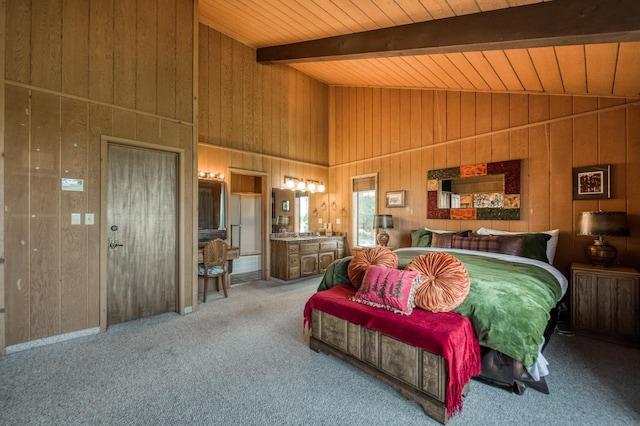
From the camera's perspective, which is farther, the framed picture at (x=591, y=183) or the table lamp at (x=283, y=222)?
the table lamp at (x=283, y=222)

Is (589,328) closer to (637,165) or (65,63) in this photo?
(637,165)

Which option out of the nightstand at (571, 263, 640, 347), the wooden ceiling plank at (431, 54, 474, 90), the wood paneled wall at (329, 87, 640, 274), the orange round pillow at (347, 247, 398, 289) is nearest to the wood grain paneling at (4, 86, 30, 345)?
the orange round pillow at (347, 247, 398, 289)

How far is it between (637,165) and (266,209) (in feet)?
17.0

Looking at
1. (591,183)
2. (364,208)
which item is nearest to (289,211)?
(364,208)

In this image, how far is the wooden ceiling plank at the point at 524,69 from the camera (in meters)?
2.87

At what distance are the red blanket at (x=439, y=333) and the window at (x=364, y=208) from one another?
12.1 feet

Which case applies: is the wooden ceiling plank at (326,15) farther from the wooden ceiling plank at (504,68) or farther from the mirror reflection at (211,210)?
the mirror reflection at (211,210)

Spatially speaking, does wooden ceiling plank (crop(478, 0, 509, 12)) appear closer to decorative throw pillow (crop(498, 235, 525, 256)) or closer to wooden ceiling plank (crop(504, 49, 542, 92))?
wooden ceiling plank (crop(504, 49, 542, 92))

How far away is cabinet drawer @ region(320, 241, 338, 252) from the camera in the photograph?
573 cm

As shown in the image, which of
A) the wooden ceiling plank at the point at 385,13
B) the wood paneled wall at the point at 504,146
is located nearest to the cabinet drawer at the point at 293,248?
the wood paneled wall at the point at 504,146

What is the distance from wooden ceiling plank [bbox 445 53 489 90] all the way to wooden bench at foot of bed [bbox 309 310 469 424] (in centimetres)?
324

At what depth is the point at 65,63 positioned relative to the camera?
114 inches

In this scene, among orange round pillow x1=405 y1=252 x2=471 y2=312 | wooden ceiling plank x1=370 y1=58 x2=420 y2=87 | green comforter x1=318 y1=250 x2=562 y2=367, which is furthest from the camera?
wooden ceiling plank x1=370 y1=58 x2=420 y2=87

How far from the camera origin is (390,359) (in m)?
2.02
